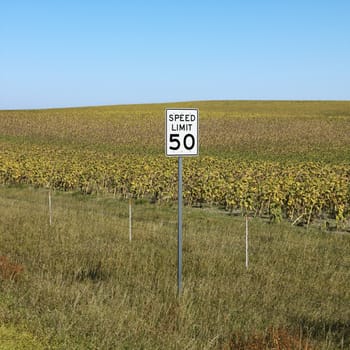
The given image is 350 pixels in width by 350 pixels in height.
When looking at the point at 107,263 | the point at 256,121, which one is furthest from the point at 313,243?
the point at 256,121

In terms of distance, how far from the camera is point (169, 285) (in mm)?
8938

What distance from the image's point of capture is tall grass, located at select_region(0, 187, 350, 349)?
6551 mm

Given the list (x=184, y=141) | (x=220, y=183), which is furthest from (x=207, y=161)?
(x=184, y=141)

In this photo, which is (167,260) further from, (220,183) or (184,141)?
(220,183)

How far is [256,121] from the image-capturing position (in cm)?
6594

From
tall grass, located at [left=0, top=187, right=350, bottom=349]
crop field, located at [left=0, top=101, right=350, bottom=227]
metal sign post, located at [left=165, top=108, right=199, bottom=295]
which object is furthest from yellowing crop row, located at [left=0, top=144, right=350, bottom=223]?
metal sign post, located at [left=165, top=108, right=199, bottom=295]

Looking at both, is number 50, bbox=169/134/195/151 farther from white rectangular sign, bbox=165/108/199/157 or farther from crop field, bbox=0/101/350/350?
crop field, bbox=0/101/350/350

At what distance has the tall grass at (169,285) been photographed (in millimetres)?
6551

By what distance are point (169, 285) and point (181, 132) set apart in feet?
7.78

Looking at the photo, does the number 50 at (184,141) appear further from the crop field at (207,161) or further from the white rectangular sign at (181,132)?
the crop field at (207,161)

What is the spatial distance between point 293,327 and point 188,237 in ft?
20.4

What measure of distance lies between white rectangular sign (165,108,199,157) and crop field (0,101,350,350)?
6.87 ft

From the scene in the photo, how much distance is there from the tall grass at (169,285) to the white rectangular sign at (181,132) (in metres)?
2.05

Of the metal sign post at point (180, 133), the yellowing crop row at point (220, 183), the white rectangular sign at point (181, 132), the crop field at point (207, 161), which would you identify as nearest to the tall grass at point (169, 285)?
the metal sign post at point (180, 133)
